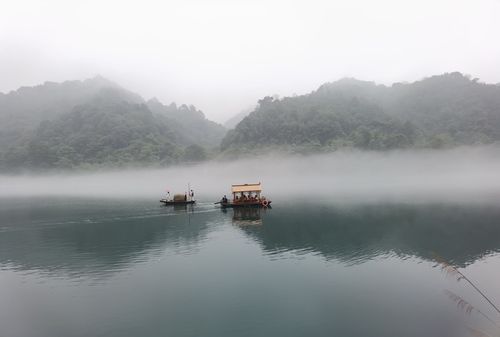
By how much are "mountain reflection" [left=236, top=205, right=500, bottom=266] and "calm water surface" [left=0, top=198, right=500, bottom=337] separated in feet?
0.89

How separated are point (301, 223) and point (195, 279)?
31472 millimetres

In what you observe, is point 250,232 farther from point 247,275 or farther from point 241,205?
point 241,205

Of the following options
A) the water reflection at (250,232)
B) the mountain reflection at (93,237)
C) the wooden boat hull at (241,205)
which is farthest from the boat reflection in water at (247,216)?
the mountain reflection at (93,237)

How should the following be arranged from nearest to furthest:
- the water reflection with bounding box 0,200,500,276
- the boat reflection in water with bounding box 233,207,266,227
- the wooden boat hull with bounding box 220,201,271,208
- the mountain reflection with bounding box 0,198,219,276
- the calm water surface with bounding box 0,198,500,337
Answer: the calm water surface with bounding box 0,198,500,337
the mountain reflection with bounding box 0,198,219,276
the water reflection with bounding box 0,200,500,276
the boat reflection in water with bounding box 233,207,266,227
the wooden boat hull with bounding box 220,201,271,208

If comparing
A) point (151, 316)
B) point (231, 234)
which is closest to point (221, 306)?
point (151, 316)

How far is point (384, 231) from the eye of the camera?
56.2m

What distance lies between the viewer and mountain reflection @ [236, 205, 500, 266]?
44.7 metres

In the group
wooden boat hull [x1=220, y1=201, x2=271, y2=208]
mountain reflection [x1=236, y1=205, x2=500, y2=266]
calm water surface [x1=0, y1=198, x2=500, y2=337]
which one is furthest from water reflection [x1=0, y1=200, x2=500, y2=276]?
wooden boat hull [x1=220, y1=201, x2=271, y2=208]

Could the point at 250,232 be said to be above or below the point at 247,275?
above

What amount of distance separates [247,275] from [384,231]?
92.5 ft

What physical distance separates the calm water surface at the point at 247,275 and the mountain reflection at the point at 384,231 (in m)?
0.27

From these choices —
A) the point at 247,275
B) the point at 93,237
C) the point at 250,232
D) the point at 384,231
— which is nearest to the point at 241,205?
the point at 250,232

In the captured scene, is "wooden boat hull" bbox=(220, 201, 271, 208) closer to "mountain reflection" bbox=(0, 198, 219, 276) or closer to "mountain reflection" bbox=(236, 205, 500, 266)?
"mountain reflection" bbox=(236, 205, 500, 266)

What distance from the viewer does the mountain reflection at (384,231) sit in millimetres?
44688
